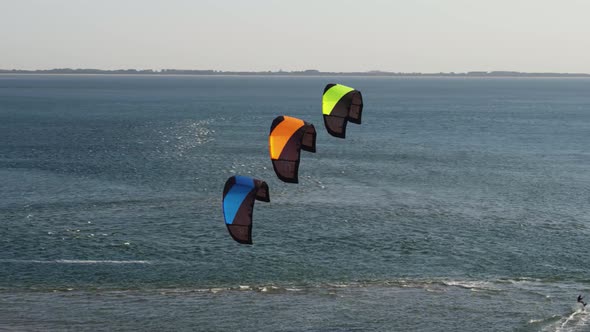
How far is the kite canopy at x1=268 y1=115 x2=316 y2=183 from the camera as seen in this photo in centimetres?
3562

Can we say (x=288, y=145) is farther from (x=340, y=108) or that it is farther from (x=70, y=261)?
(x=70, y=261)

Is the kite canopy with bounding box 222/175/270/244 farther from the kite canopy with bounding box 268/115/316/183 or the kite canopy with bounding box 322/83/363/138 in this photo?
the kite canopy with bounding box 322/83/363/138

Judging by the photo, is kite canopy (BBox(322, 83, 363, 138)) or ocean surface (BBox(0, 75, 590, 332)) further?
ocean surface (BBox(0, 75, 590, 332))

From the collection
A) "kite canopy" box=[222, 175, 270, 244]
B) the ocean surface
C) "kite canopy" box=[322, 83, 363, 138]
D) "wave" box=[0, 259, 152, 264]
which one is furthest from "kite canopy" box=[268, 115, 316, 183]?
"wave" box=[0, 259, 152, 264]

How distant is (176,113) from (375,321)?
152359mm

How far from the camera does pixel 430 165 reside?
9812 centimetres

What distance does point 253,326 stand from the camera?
135 ft

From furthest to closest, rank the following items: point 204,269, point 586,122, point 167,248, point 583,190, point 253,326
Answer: point 586,122, point 583,190, point 167,248, point 204,269, point 253,326

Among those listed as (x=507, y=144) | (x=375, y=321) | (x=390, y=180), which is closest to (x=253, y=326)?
(x=375, y=321)

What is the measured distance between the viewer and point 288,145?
3569cm

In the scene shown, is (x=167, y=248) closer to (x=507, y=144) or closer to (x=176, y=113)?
(x=507, y=144)

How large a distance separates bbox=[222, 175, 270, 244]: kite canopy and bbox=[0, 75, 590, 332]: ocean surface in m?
7.68

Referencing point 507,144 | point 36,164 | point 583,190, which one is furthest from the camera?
point 507,144

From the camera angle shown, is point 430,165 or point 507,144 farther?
point 507,144
